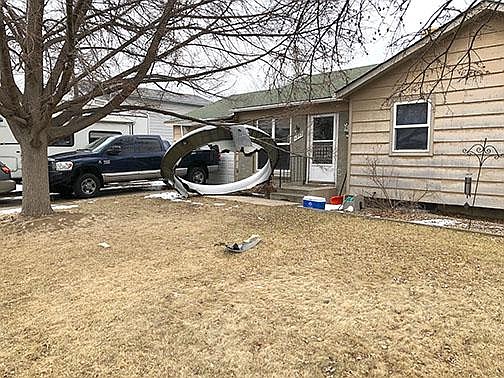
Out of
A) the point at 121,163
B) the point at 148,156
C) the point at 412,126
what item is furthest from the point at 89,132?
the point at 412,126

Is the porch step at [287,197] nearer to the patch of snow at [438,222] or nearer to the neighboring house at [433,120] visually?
the neighboring house at [433,120]

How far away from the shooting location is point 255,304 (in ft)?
12.6

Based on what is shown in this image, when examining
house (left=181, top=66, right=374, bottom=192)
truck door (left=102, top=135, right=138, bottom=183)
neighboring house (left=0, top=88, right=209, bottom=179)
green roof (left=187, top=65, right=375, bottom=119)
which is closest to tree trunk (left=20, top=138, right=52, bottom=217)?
neighboring house (left=0, top=88, right=209, bottom=179)

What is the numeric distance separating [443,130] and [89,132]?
40.9ft

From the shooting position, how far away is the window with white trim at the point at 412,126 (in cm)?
887

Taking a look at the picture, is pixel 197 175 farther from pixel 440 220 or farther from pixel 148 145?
pixel 440 220

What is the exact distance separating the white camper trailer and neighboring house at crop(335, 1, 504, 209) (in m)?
6.61

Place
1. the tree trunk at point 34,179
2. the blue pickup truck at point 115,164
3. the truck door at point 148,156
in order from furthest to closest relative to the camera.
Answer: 1. the truck door at point 148,156
2. the blue pickup truck at point 115,164
3. the tree trunk at point 34,179

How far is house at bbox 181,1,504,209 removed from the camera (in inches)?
309

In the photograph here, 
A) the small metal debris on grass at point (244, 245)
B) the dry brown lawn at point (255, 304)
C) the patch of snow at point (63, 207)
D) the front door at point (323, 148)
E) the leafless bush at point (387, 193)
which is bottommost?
the dry brown lawn at point (255, 304)

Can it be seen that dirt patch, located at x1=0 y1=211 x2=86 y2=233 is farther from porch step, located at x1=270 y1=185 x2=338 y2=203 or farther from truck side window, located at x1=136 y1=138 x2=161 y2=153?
truck side window, located at x1=136 y1=138 x2=161 y2=153

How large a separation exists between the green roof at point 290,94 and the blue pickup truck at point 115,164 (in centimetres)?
182

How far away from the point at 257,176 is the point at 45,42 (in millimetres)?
6582

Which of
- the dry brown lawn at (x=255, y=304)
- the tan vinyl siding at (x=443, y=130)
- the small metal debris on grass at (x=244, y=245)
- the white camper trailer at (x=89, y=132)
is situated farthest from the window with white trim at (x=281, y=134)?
the small metal debris on grass at (x=244, y=245)
